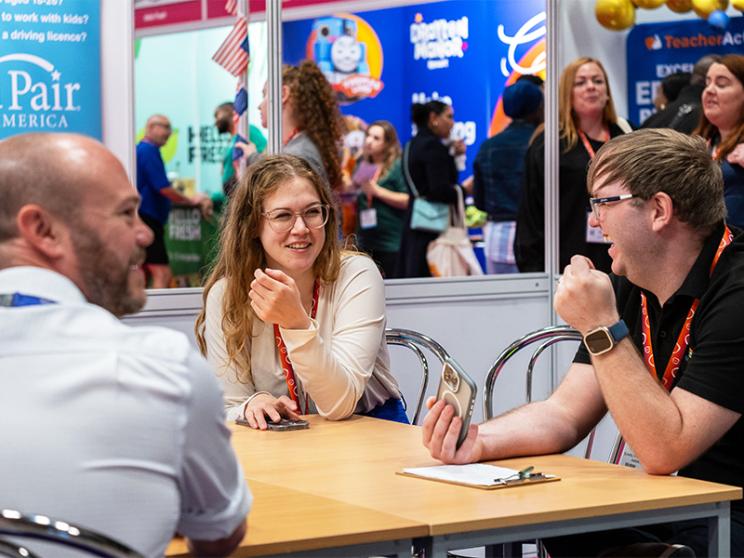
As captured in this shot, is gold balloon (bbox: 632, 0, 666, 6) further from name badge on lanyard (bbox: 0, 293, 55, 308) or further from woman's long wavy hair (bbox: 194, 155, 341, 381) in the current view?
name badge on lanyard (bbox: 0, 293, 55, 308)

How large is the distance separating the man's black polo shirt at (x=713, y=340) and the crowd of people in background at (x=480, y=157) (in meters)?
2.47

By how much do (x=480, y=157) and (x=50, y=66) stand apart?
2.03 meters

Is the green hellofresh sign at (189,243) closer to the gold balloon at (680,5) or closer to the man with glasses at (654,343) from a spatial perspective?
the gold balloon at (680,5)

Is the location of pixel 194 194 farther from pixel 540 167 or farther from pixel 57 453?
pixel 57 453

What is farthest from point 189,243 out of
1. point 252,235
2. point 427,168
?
point 252,235

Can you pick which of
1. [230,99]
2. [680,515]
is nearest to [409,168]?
[230,99]

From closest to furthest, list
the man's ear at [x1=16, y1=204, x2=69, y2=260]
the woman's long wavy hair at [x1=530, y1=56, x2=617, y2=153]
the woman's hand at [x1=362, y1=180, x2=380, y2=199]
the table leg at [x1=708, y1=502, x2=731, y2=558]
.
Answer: the man's ear at [x1=16, y1=204, x2=69, y2=260] → the table leg at [x1=708, y1=502, x2=731, y2=558] → the woman's hand at [x1=362, y1=180, x2=380, y2=199] → the woman's long wavy hair at [x1=530, y1=56, x2=617, y2=153]

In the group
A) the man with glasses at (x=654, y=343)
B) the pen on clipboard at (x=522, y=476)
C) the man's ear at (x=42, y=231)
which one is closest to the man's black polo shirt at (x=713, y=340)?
the man with glasses at (x=654, y=343)

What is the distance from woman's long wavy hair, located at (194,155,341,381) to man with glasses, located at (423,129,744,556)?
36.0 inches

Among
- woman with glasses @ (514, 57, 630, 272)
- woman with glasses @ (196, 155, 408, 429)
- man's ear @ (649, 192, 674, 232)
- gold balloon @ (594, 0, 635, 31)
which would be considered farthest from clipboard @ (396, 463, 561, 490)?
gold balloon @ (594, 0, 635, 31)

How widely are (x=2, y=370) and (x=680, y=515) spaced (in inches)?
49.5

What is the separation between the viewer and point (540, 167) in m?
5.93

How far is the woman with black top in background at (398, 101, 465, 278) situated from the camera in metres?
5.65

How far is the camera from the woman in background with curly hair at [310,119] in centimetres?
524
